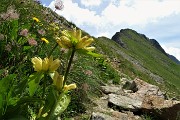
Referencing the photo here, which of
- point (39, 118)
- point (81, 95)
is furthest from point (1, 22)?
point (39, 118)

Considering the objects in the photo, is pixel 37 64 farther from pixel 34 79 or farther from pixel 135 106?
pixel 135 106

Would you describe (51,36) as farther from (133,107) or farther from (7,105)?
(7,105)

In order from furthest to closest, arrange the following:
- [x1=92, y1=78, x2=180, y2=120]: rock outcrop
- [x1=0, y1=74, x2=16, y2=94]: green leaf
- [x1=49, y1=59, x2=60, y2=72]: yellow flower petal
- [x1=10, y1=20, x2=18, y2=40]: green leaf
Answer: [x1=92, y1=78, x2=180, y2=120]: rock outcrop → [x1=10, y1=20, x2=18, y2=40]: green leaf → [x1=0, y1=74, x2=16, y2=94]: green leaf → [x1=49, y1=59, x2=60, y2=72]: yellow flower petal

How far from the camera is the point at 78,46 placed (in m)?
3.12

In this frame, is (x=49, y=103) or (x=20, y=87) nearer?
(x=49, y=103)

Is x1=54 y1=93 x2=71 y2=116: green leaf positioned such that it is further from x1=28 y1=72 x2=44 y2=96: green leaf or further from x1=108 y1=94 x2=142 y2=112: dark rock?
x1=108 y1=94 x2=142 y2=112: dark rock

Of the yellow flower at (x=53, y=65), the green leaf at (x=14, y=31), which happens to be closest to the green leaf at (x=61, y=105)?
the yellow flower at (x=53, y=65)

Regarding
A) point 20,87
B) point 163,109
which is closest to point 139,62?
point 163,109

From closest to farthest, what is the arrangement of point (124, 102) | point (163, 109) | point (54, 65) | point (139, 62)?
1. point (54, 65)
2. point (163, 109)
3. point (124, 102)
4. point (139, 62)

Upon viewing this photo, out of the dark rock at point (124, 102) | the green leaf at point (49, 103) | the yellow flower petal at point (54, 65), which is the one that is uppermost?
the yellow flower petal at point (54, 65)

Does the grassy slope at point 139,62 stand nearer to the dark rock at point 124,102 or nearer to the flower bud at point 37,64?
the dark rock at point 124,102

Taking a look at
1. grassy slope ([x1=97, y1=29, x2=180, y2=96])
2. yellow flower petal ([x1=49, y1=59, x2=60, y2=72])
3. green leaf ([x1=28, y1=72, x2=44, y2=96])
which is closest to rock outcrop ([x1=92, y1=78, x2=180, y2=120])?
green leaf ([x1=28, y1=72, x2=44, y2=96])

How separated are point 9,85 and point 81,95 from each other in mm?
4639

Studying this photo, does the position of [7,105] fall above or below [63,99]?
below
